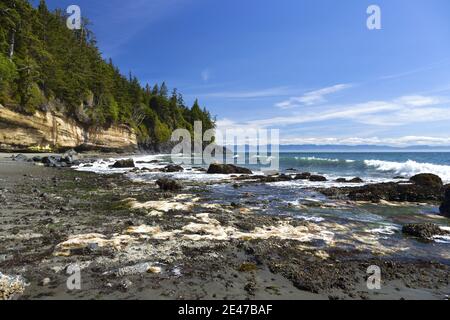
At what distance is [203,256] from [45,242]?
3.85 metres

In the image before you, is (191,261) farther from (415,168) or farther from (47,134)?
(47,134)

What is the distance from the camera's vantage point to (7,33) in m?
39.3

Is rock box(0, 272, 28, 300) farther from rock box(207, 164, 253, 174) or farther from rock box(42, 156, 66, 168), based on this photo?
rock box(42, 156, 66, 168)

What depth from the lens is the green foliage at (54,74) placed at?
37.0 m

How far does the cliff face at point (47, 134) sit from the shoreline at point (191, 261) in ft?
103

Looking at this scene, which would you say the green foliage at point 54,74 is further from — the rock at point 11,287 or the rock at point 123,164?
the rock at point 11,287

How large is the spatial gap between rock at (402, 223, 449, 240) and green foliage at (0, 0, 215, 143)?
1581 inches

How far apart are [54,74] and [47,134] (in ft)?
32.3

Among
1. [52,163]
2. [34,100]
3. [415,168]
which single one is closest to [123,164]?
[52,163]

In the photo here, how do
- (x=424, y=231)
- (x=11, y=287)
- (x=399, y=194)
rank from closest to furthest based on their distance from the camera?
(x=11, y=287), (x=424, y=231), (x=399, y=194)

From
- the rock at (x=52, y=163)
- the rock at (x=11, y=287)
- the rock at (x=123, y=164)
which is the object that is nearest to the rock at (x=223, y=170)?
the rock at (x=123, y=164)

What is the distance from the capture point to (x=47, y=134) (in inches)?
1642
